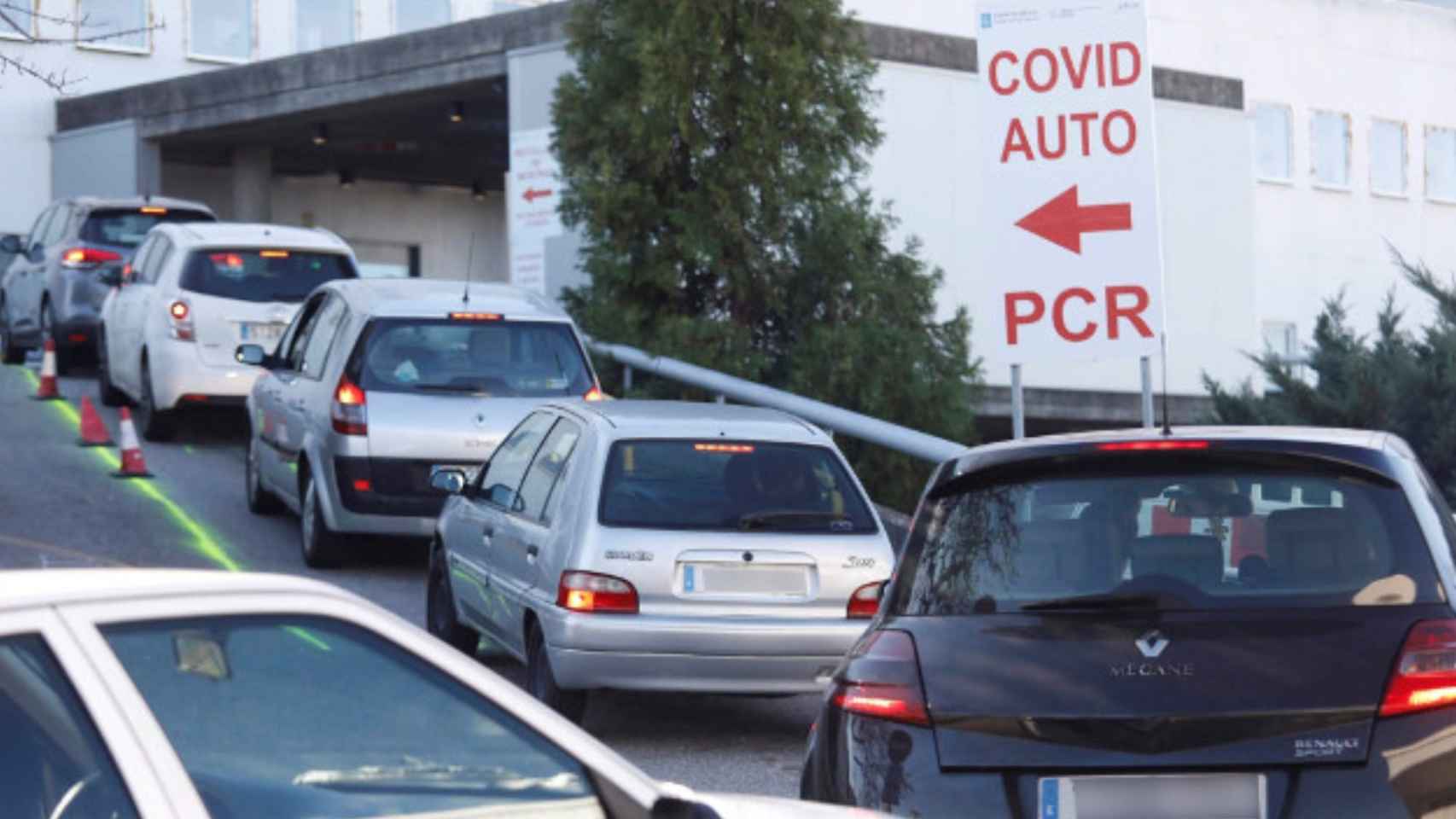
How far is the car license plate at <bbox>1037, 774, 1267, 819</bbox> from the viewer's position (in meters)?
5.84

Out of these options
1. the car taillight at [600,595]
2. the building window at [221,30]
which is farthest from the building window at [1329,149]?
the car taillight at [600,595]

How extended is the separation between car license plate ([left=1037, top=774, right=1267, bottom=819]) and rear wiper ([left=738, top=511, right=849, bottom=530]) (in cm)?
496

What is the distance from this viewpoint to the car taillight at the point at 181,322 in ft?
65.5

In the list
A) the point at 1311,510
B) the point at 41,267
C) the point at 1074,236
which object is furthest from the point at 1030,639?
the point at 41,267

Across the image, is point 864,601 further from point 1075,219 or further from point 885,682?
point 885,682

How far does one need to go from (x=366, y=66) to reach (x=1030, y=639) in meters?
24.0

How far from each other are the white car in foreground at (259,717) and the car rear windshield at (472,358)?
37.0 feet

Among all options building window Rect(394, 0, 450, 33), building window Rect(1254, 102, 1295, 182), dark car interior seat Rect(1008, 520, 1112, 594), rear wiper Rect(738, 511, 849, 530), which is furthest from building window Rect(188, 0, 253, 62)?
dark car interior seat Rect(1008, 520, 1112, 594)

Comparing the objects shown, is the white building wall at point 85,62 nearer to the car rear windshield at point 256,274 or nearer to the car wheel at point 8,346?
the car wheel at point 8,346

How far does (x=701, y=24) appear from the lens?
1919 centimetres

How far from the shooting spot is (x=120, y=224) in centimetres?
2550

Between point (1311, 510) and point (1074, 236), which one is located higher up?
point (1074, 236)

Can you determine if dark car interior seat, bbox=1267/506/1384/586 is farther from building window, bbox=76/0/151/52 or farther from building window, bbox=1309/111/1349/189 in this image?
building window, bbox=1309/111/1349/189

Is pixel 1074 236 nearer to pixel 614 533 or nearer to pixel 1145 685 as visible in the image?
Result: pixel 614 533
